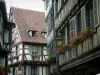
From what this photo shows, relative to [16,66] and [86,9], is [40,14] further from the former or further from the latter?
[86,9]


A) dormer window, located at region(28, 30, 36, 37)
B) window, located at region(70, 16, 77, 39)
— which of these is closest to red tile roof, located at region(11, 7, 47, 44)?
dormer window, located at region(28, 30, 36, 37)

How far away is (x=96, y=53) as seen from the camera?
11.2 m

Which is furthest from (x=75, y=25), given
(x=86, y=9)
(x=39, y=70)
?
(x=39, y=70)

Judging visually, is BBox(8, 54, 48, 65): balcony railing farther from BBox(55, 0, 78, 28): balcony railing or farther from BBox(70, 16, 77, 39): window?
BBox(70, 16, 77, 39): window

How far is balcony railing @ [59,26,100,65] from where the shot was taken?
11481mm

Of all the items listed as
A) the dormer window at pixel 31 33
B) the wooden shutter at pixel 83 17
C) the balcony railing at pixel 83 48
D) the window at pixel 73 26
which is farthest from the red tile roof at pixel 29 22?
the wooden shutter at pixel 83 17

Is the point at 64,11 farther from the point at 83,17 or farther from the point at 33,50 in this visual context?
the point at 33,50

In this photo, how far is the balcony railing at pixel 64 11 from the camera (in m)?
15.7

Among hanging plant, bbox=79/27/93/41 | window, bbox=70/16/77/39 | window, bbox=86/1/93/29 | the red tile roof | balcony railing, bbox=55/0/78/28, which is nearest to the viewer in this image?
hanging plant, bbox=79/27/93/41

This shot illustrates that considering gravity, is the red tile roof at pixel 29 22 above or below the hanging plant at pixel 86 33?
above

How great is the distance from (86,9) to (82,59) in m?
2.38

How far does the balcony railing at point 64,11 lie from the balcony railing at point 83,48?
2.37 meters

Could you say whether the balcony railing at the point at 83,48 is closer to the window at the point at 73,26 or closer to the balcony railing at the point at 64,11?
the window at the point at 73,26

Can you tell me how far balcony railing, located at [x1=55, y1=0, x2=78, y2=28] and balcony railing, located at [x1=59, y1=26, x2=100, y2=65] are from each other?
2.37 m
